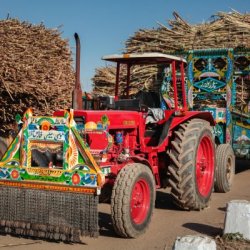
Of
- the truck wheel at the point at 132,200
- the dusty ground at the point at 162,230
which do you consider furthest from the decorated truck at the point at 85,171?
the dusty ground at the point at 162,230

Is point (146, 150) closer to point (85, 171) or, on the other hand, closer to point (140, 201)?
point (140, 201)

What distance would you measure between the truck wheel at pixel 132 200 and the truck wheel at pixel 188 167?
2.56 ft

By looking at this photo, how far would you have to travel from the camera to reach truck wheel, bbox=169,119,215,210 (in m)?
6.77

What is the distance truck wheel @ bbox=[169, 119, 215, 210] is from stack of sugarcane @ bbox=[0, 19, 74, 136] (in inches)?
87.8

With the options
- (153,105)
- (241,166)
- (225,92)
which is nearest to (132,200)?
(153,105)

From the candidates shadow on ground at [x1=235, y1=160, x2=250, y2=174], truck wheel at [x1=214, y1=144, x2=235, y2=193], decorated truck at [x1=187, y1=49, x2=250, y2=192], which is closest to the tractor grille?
truck wheel at [x1=214, y1=144, x2=235, y2=193]

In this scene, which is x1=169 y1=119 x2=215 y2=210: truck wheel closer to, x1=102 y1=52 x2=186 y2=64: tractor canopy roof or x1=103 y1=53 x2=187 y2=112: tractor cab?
x1=103 y1=53 x2=187 y2=112: tractor cab

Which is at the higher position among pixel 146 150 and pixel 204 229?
pixel 146 150

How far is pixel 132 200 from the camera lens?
18.8ft

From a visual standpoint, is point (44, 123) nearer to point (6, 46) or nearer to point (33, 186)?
point (33, 186)

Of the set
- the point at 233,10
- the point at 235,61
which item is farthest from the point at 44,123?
the point at 233,10

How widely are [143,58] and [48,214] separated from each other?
9.40 ft

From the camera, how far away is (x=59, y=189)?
538 centimetres

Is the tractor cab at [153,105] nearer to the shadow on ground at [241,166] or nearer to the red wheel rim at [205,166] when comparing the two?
the red wheel rim at [205,166]
